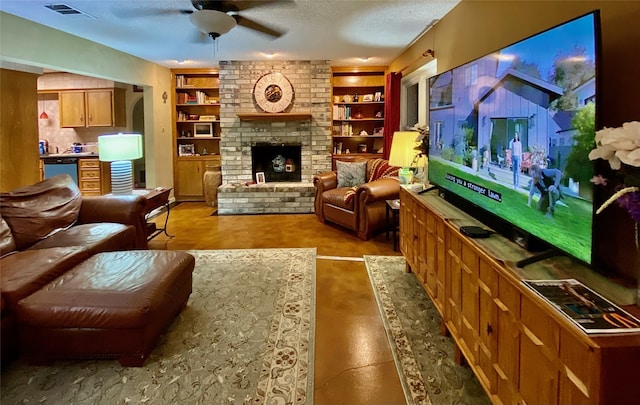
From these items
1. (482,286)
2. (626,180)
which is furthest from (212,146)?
(626,180)

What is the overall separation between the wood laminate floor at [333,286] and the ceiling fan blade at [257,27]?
7.60 ft

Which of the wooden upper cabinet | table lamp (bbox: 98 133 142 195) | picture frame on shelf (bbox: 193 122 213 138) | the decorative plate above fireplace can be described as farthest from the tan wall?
the wooden upper cabinet

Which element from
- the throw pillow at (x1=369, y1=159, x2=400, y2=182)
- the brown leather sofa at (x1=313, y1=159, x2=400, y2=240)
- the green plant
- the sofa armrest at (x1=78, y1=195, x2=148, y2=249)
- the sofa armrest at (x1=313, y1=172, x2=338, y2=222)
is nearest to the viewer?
the green plant

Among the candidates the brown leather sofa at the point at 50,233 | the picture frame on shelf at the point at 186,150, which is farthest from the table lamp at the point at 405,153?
the picture frame on shelf at the point at 186,150

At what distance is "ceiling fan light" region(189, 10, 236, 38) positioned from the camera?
341 centimetres

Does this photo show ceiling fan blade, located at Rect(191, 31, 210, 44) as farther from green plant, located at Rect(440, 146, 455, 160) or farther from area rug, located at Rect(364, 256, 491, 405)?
area rug, located at Rect(364, 256, 491, 405)

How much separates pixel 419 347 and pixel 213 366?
1164mm

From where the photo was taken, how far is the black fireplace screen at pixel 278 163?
718 centimetres

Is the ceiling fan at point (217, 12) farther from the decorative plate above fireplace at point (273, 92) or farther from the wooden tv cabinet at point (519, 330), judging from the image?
the decorative plate above fireplace at point (273, 92)

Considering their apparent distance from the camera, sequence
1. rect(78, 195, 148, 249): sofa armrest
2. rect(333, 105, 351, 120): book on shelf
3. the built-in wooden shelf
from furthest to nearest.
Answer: rect(333, 105, 351, 120): book on shelf < the built-in wooden shelf < rect(78, 195, 148, 249): sofa armrest

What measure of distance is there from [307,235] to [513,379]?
374 centimetres

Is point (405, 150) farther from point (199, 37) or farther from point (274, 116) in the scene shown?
point (274, 116)

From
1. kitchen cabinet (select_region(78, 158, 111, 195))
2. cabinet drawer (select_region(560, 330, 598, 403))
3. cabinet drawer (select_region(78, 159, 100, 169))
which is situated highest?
cabinet drawer (select_region(78, 159, 100, 169))

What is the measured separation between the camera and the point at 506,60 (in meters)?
1.98
